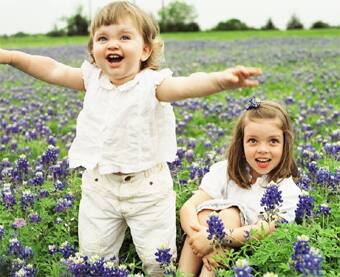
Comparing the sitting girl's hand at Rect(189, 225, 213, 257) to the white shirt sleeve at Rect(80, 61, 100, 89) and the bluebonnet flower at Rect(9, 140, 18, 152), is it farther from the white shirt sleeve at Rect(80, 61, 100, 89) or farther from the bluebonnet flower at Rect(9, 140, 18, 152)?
the bluebonnet flower at Rect(9, 140, 18, 152)

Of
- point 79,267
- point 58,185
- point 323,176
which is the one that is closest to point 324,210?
point 323,176

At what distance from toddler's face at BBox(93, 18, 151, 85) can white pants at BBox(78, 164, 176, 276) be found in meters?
0.71

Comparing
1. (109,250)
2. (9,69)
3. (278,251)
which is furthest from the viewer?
(9,69)

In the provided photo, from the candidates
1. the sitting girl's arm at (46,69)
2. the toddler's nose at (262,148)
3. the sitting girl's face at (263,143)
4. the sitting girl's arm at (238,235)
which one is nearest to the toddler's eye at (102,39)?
the sitting girl's arm at (46,69)

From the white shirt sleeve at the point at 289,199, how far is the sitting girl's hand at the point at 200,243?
55 centimetres

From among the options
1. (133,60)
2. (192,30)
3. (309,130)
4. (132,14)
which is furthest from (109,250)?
(192,30)

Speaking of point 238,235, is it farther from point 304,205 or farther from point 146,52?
point 146,52

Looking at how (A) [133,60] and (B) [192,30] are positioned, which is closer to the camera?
(A) [133,60]

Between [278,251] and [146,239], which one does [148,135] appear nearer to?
[146,239]

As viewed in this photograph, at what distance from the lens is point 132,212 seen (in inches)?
167

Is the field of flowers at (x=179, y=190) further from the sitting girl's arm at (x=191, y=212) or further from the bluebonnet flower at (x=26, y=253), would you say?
the sitting girl's arm at (x=191, y=212)

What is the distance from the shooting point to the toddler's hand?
10.6 feet

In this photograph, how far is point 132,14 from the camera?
159 inches

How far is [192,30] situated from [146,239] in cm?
5519
